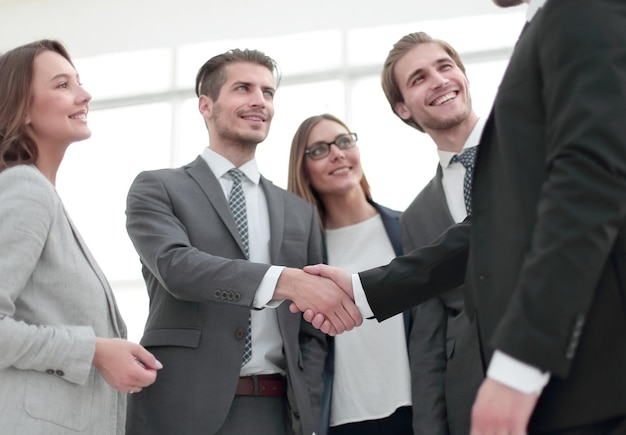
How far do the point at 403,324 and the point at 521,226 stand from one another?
158 centimetres

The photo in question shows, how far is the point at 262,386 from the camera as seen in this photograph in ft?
7.94

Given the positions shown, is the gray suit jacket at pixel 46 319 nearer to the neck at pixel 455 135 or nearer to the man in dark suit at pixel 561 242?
the man in dark suit at pixel 561 242

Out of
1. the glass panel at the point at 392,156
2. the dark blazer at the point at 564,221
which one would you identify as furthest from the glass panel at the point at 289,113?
the dark blazer at the point at 564,221

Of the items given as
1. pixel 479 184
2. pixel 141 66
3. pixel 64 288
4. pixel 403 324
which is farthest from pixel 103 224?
pixel 479 184

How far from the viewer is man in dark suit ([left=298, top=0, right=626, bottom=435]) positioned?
1141mm

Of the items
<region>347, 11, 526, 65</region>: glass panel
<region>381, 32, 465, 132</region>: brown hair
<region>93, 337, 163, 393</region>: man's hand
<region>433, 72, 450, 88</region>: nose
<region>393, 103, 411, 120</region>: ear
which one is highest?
<region>347, 11, 526, 65</region>: glass panel

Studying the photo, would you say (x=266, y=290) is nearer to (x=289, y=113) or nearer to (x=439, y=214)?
(x=439, y=214)

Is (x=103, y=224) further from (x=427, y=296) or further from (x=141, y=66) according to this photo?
(x=427, y=296)

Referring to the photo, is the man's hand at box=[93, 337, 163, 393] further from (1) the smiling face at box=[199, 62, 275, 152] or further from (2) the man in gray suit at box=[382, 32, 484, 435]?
(1) the smiling face at box=[199, 62, 275, 152]

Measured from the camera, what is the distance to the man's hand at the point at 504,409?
115cm

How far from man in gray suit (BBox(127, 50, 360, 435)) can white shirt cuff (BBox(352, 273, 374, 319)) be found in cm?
10

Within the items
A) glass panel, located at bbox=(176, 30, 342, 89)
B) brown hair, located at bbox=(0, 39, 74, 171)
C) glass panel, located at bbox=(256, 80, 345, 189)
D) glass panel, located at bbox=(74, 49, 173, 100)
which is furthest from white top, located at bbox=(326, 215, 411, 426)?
glass panel, located at bbox=(74, 49, 173, 100)

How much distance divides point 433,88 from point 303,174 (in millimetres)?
640

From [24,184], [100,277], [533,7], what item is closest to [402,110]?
[100,277]
